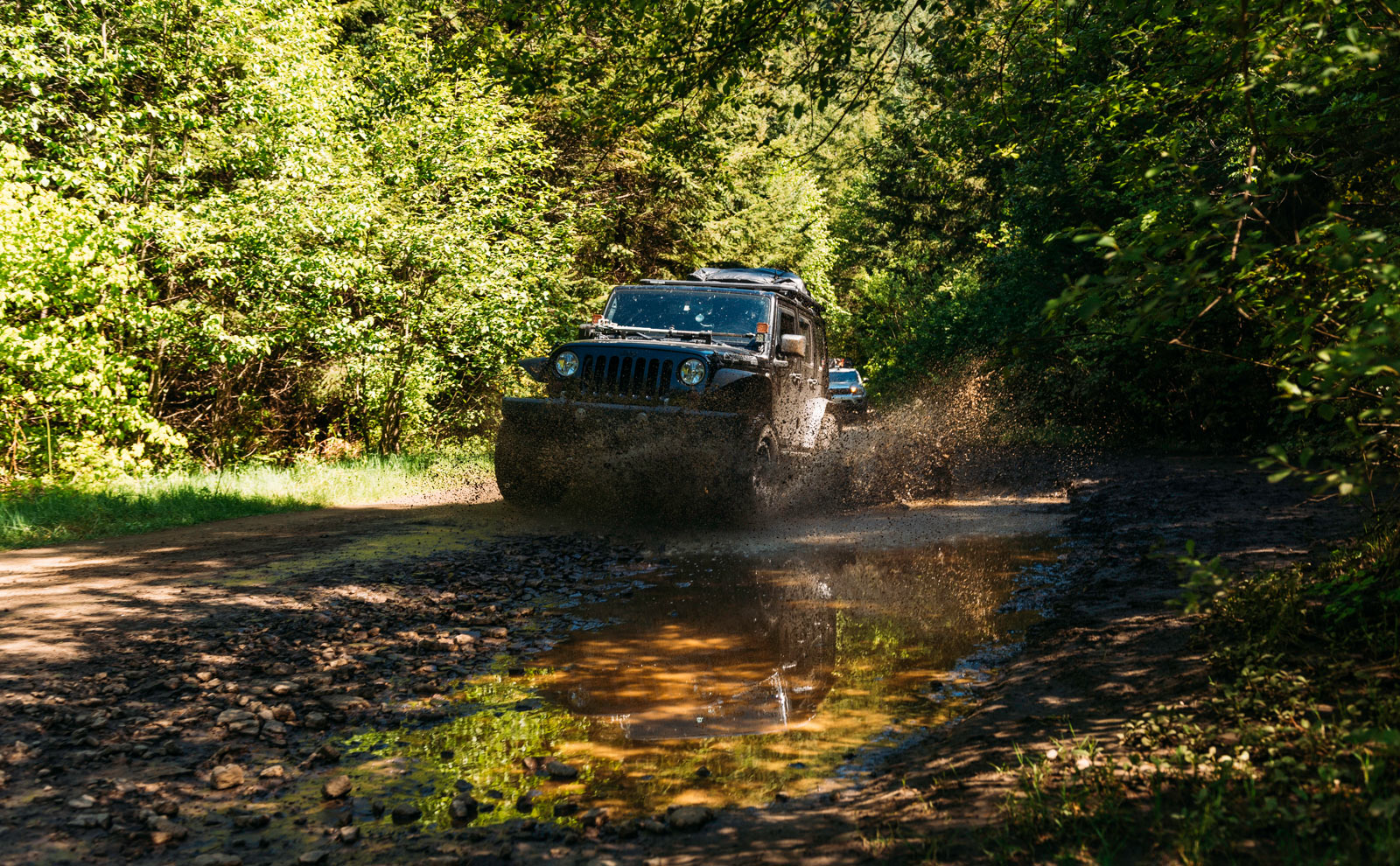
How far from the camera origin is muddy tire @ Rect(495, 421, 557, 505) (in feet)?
28.5

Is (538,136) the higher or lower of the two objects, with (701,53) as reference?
higher

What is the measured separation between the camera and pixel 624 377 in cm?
854

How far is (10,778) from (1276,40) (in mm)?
6038

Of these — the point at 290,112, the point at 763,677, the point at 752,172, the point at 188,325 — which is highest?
the point at 752,172

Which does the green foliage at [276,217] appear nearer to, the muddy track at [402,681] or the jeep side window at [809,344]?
the jeep side window at [809,344]

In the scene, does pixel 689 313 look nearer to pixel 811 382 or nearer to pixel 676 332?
pixel 676 332

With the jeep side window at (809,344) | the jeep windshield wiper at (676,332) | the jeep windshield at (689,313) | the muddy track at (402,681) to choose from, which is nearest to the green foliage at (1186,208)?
the muddy track at (402,681)

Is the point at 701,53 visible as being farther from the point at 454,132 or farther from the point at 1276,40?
the point at 454,132

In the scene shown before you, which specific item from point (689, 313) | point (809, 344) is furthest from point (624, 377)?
point (809, 344)

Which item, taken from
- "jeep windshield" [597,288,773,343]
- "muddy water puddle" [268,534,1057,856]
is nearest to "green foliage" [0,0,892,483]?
"jeep windshield" [597,288,773,343]

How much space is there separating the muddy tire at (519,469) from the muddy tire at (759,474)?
2024 millimetres

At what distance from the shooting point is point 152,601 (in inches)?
223

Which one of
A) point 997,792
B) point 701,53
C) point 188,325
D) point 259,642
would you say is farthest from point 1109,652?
point 188,325

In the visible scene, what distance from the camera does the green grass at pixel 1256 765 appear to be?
2451mm
